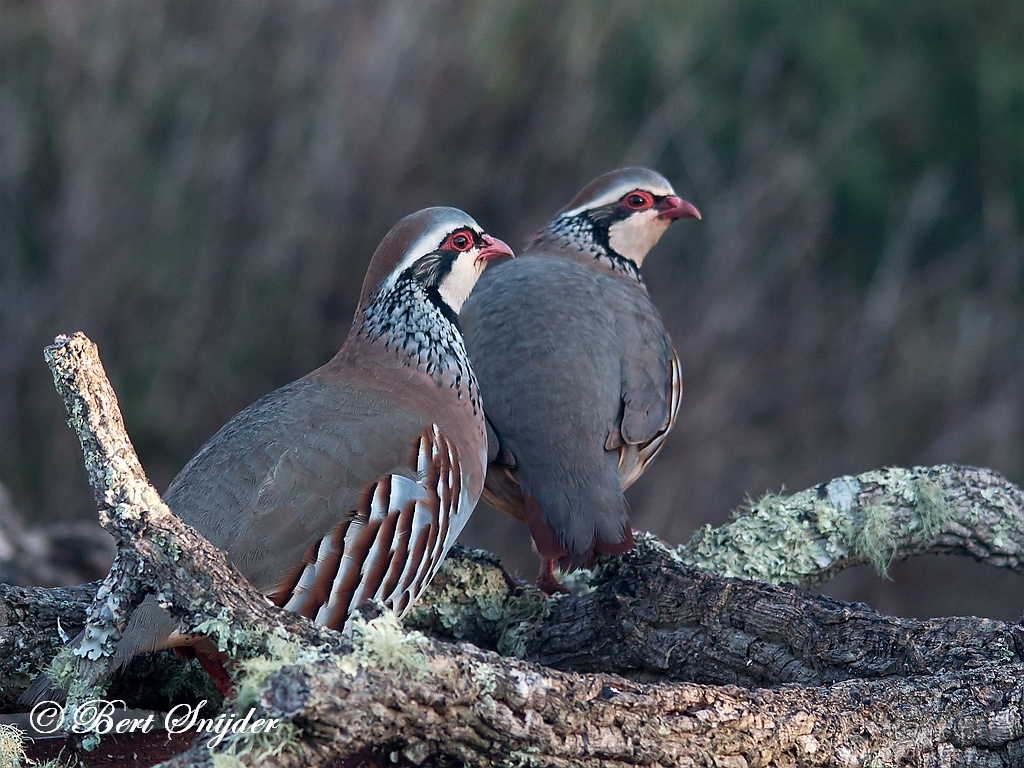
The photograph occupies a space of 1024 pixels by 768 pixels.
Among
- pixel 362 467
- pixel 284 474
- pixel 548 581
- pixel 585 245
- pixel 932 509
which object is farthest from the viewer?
pixel 585 245

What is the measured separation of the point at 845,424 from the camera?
8.41 meters

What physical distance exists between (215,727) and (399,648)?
0.42 m

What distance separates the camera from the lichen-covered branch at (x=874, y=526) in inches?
147

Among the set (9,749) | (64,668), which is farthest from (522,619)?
(9,749)

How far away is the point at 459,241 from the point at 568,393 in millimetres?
567

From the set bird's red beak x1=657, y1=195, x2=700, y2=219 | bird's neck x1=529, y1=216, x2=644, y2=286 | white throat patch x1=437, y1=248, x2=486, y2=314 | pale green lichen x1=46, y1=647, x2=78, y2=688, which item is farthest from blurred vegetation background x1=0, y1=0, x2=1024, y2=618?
pale green lichen x1=46, y1=647, x2=78, y2=688

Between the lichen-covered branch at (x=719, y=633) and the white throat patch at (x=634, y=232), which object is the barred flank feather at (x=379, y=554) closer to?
the lichen-covered branch at (x=719, y=633)

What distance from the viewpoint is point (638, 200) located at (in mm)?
4965

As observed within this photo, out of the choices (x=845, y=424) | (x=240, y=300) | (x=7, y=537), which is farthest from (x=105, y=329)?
(x=845, y=424)

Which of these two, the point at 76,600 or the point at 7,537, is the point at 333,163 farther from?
the point at 76,600

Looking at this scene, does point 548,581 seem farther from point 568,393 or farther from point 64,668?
point 64,668

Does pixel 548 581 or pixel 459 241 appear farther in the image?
pixel 548 581
